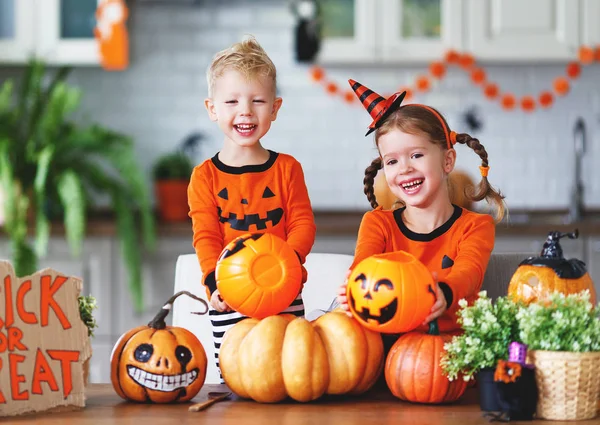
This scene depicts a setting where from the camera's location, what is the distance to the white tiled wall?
14.4 feet

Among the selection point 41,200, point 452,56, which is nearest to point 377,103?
point 41,200

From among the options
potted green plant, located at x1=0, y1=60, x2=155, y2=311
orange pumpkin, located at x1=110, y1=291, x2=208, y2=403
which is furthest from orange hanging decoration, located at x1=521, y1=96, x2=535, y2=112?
orange pumpkin, located at x1=110, y1=291, x2=208, y2=403

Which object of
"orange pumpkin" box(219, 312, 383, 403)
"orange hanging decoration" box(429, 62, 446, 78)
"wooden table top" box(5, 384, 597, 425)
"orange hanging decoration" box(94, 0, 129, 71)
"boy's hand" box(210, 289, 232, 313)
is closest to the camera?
"wooden table top" box(5, 384, 597, 425)

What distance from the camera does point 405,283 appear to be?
1.24 m

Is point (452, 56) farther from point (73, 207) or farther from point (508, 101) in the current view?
point (73, 207)

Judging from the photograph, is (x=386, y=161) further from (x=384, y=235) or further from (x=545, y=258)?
(x=545, y=258)

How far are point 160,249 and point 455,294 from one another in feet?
8.53

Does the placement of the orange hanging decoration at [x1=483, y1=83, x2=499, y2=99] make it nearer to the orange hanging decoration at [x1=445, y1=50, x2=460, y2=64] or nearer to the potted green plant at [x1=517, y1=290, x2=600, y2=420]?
the orange hanging decoration at [x1=445, y1=50, x2=460, y2=64]

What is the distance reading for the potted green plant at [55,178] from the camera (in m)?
3.58

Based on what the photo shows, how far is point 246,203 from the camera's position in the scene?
4.95 ft

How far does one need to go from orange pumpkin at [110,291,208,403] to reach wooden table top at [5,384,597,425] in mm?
18

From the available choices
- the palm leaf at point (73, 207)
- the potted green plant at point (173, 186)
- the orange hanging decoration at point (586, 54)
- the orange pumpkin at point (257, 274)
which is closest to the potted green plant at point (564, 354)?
the orange pumpkin at point (257, 274)

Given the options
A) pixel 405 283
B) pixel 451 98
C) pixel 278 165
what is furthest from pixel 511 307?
pixel 451 98

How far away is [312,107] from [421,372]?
130 inches
